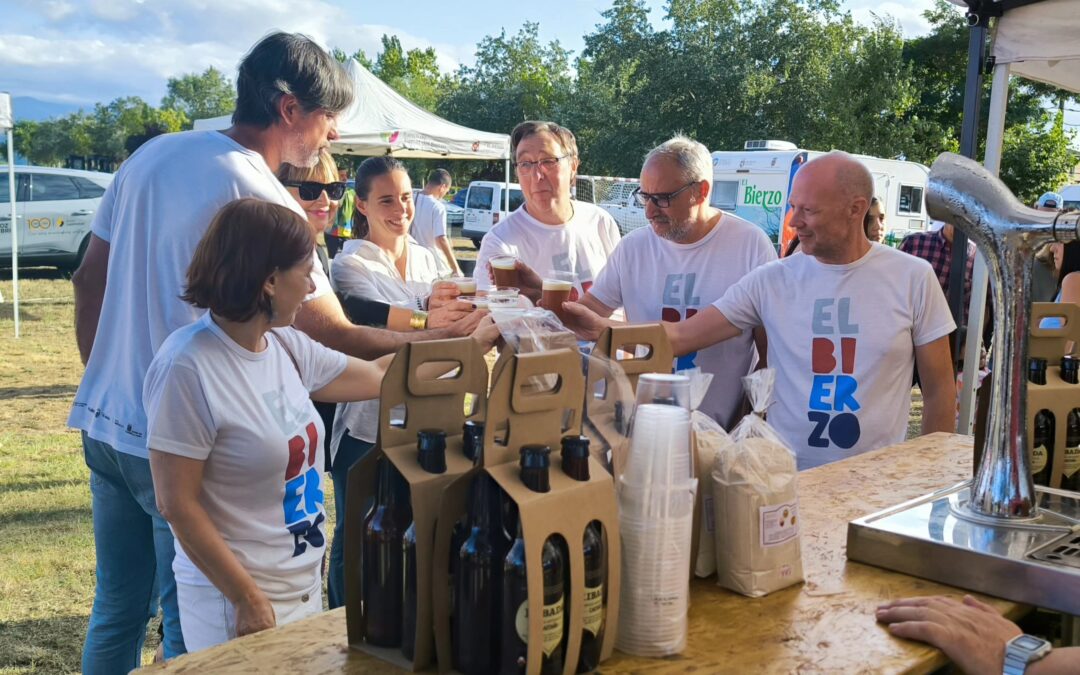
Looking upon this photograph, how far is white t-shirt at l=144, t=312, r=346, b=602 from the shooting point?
191 centimetres

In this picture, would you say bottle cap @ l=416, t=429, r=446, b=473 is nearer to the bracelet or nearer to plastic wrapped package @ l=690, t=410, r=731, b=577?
plastic wrapped package @ l=690, t=410, r=731, b=577

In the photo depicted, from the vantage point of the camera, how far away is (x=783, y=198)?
56.1 ft

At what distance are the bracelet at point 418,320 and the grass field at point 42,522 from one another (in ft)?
6.29

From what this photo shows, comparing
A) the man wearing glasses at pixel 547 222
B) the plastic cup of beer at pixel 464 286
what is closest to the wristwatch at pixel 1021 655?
the plastic cup of beer at pixel 464 286

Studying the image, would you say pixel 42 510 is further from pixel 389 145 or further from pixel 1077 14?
pixel 389 145

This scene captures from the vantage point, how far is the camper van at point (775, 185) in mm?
17344

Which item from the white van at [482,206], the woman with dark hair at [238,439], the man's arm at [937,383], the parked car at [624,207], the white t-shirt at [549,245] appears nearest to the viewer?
the woman with dark hair at [238,439]

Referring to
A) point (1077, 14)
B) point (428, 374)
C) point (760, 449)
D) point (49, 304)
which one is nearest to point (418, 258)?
point (428, 374)

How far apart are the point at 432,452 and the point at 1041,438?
1.59 m

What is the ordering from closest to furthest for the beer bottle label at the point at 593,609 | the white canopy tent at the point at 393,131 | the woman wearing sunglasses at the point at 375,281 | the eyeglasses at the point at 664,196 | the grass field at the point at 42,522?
1. the beer bottle label at the point at 593,609
2. the woman wearing sunglasses at the point at 375,281
3. the eyeglasses at the point at 664,196
4. the grass field at the point at 42,522
5. the white canopy tent at the point at 393,131

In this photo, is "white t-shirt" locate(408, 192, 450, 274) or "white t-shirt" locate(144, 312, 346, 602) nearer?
"white t-shirt" locate(144, 312, 346, 602)

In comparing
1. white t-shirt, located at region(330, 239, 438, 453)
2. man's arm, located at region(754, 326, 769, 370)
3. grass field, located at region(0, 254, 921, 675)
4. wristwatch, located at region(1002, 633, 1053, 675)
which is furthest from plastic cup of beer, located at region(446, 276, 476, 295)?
grass field, located at region(0, 254, 921, 675)

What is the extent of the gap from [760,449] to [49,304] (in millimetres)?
13915

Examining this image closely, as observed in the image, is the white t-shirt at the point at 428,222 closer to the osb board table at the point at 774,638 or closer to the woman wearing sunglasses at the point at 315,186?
the woman wearing sunglasses at the point at 315,186
